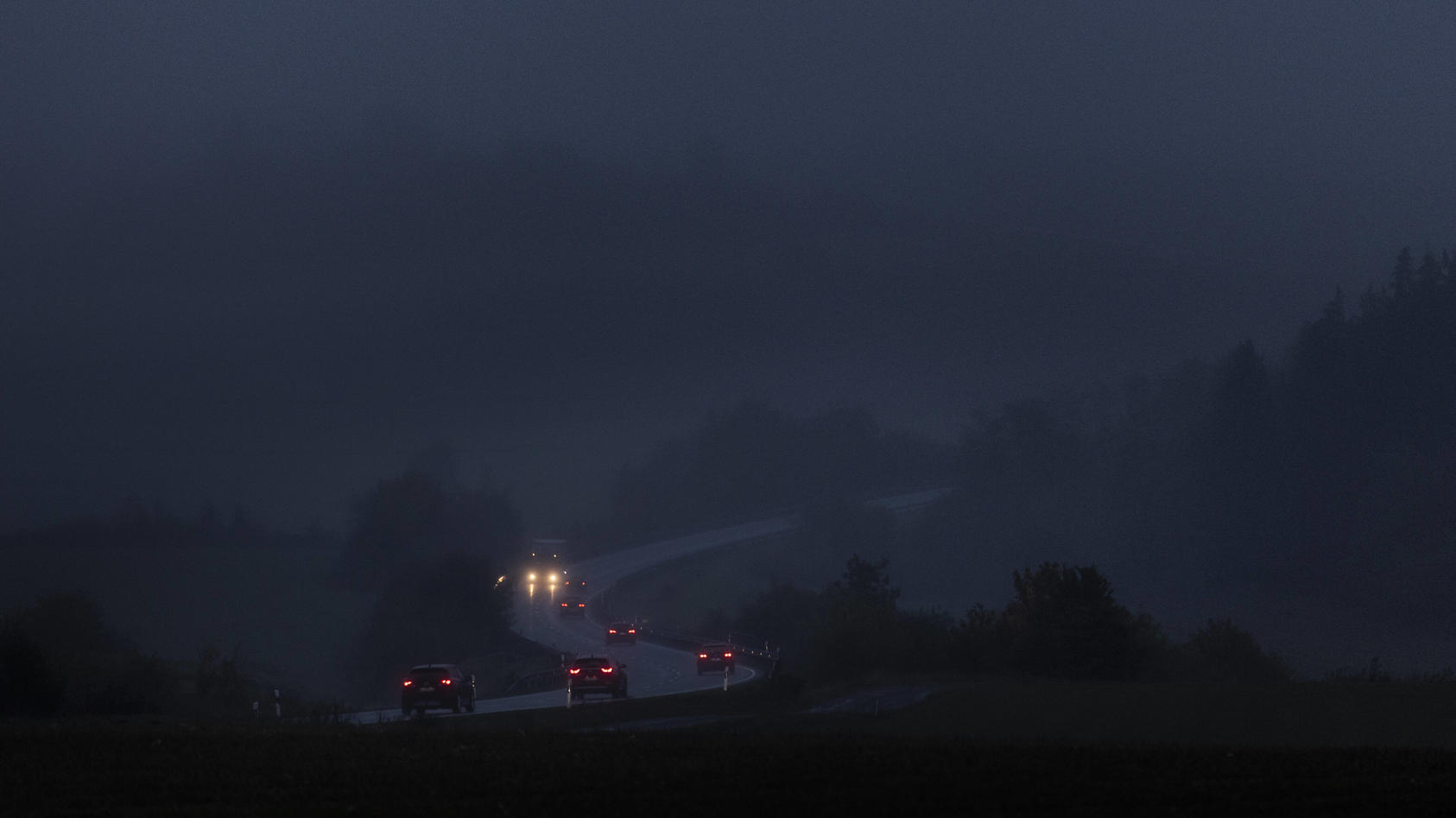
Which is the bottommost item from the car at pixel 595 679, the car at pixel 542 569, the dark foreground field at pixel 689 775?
Result: the dark foreground field at pixel 689 775

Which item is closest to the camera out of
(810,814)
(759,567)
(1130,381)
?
(810,814)

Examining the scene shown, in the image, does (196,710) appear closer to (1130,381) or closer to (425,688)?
(425,688)

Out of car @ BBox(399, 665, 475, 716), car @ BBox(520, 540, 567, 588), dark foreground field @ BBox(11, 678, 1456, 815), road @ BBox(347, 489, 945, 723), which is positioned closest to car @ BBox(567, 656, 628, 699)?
road @ BBox(347, 489, 945, 723)

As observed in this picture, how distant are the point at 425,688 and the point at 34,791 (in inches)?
954

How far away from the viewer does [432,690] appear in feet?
134

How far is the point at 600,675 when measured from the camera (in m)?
47.4

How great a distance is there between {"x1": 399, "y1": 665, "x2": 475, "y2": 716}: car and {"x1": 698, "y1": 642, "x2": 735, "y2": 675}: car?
27946 mm

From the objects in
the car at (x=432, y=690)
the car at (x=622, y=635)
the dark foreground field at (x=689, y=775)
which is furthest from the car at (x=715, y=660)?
the dark foreground field at (x=689, y=775)

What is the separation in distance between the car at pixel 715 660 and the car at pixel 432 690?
Result: 27.9m

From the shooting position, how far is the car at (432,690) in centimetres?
4062

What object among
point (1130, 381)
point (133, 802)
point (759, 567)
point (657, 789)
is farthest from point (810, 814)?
point (1130, 381)

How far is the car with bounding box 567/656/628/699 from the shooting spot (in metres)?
47.0

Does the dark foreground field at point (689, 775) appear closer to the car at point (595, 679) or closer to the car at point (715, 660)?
the car at point (595, 679)

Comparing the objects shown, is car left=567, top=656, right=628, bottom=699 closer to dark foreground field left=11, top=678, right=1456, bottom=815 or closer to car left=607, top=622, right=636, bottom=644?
dark foreground field left=11, top=678, right=1456, bottom=815
